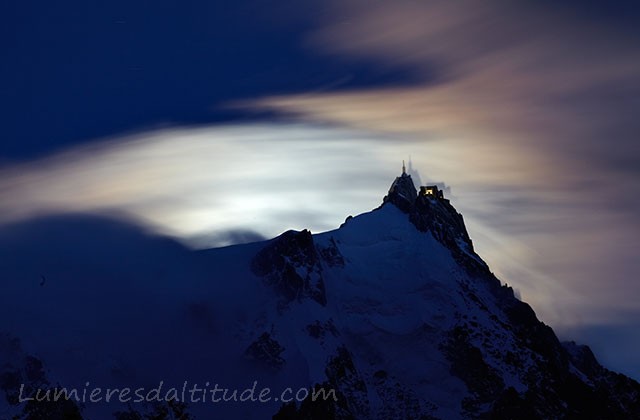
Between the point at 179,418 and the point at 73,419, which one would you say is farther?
the point at 179,418

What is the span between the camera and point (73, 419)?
164000 millimetres

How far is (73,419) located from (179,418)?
22.4 metres

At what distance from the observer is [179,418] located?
18250 centimetres
